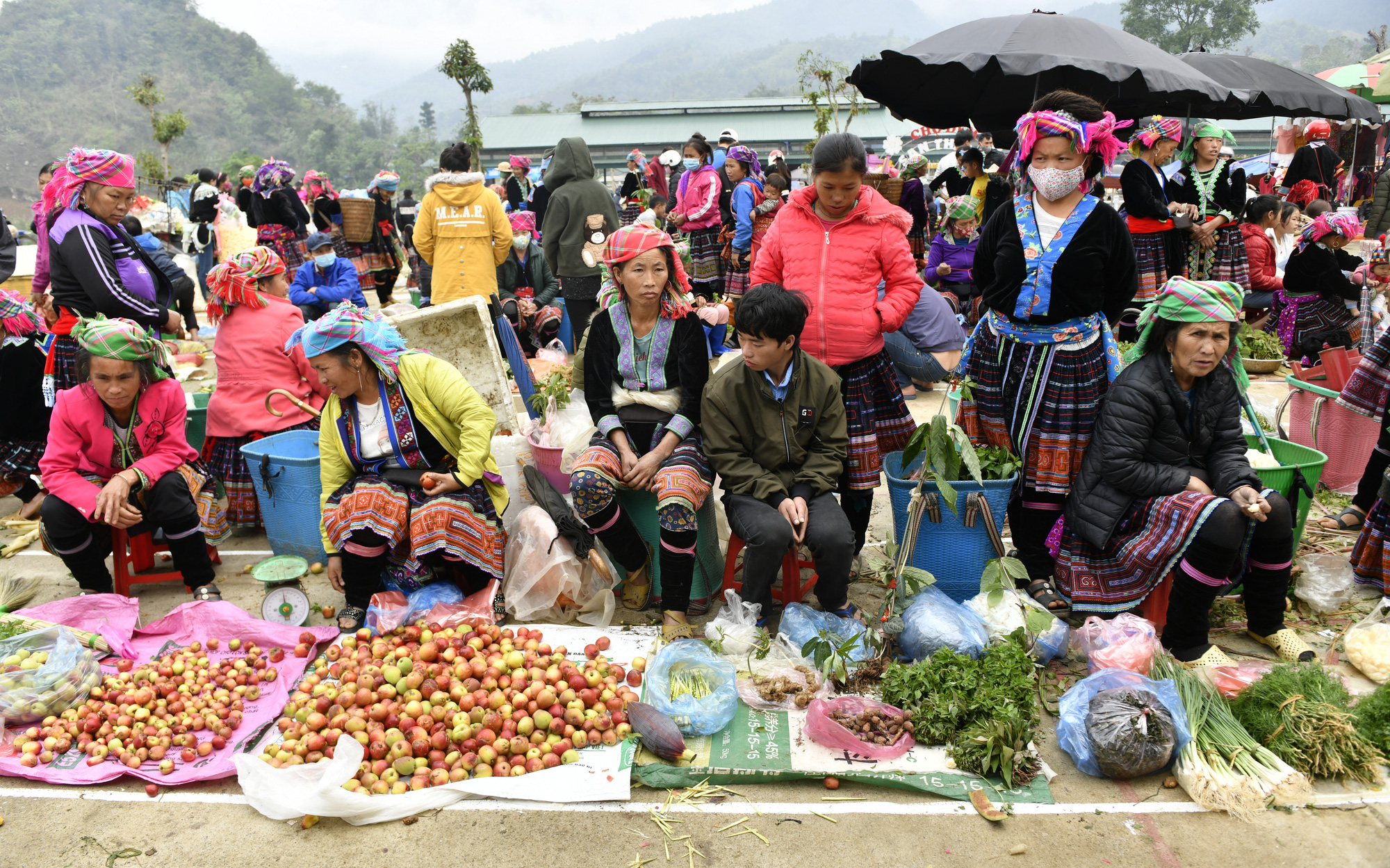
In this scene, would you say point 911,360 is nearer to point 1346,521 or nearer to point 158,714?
point 1346,521

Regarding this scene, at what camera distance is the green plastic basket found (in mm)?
3414

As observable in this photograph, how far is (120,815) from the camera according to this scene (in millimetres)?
2645

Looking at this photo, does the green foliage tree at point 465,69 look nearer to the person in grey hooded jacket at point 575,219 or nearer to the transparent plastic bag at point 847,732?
the person in grey hooded jacket at point 575,219

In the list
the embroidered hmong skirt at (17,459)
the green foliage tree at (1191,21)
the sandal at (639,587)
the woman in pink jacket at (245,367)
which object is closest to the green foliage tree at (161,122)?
the embroidered hmong skirt at (17,459)

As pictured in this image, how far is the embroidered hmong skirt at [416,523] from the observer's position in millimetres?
3498

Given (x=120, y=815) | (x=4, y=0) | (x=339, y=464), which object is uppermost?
(x=4, y=0)

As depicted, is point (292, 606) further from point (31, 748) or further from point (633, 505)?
point (633, 505)

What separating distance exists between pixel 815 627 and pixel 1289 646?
177cm

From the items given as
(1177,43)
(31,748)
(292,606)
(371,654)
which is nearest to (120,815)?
(31,748)

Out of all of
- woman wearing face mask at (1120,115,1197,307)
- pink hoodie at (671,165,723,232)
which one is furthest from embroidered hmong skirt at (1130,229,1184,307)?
pink hoodie at (671,165,723,232)

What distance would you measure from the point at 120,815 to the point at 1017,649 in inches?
117

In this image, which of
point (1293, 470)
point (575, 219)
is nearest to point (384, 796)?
point (1293, 470)

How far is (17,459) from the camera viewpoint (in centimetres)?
481

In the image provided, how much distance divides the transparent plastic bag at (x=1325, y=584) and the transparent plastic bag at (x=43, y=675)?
4835 millimetres
